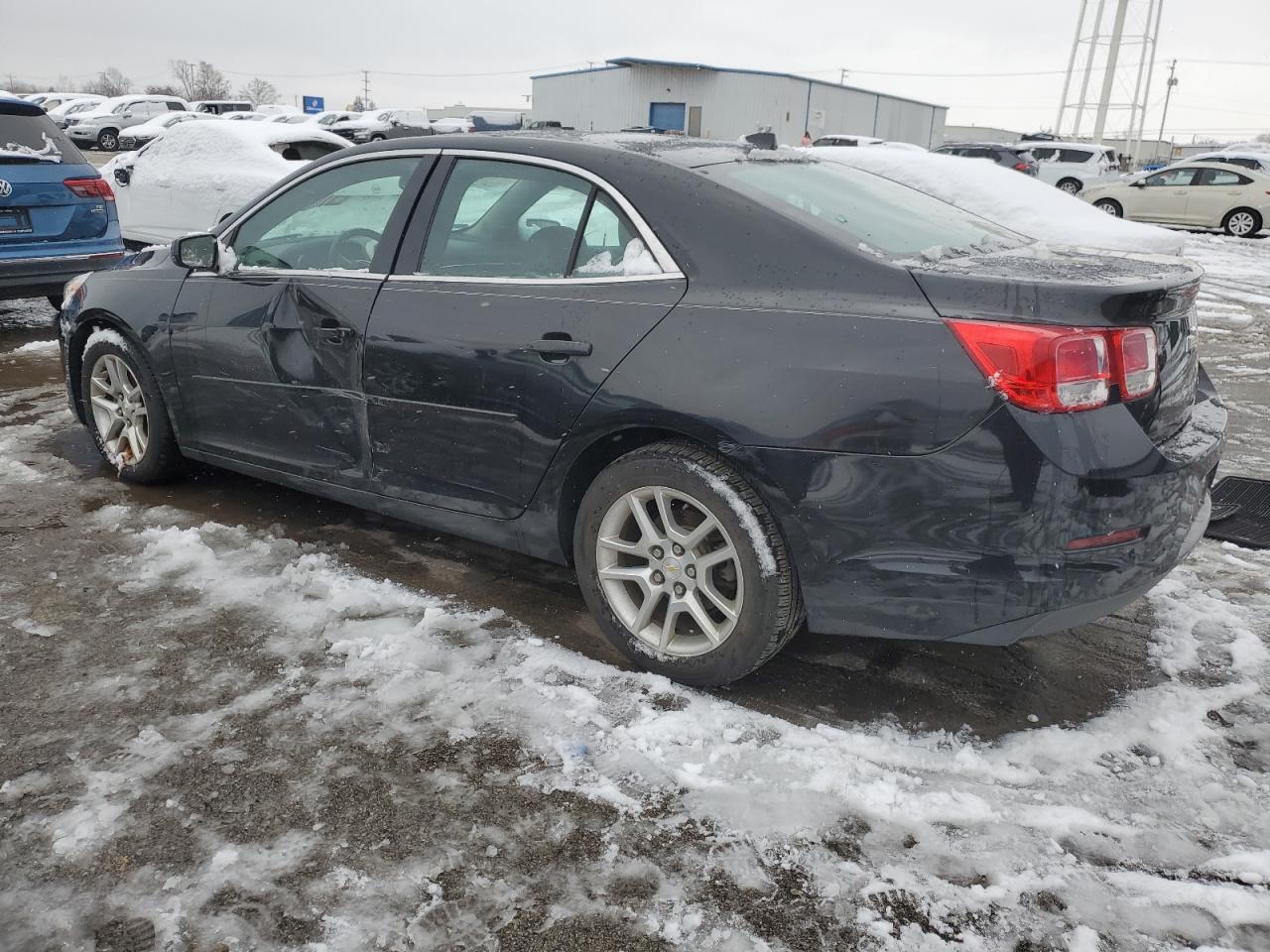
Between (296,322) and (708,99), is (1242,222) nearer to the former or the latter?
(296,322)

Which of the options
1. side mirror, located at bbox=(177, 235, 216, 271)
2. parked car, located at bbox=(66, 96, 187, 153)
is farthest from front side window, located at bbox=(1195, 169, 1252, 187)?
parked car, located at bbox=(66, 96, 187, 153)

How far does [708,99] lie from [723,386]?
4748 cm

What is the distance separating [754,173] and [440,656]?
1.82 metres

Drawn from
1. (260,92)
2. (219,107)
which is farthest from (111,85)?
(219,107)

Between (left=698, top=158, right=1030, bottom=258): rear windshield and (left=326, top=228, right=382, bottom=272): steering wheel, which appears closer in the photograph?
(left=698, top=158, right=1030, bottom=258): rear windshield

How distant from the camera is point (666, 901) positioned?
84.7 inches

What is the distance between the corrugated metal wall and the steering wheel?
4183 centimetres

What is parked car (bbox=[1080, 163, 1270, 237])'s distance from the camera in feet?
64.7

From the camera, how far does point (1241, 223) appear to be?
2000 cm

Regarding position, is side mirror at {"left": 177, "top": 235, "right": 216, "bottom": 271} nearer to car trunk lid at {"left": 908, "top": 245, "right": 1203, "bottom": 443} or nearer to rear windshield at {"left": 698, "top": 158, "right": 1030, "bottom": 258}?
rear windshield at {"left": 698, "top": 158, "right": 1030, "bottom": 258}

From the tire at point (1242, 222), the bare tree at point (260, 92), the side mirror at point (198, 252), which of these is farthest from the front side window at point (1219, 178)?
the bare tree at point (260, 92)

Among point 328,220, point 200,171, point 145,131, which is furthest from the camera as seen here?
point 145,131

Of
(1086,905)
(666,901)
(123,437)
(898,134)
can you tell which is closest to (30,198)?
(123,437)

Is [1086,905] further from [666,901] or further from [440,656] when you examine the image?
[440,656]
